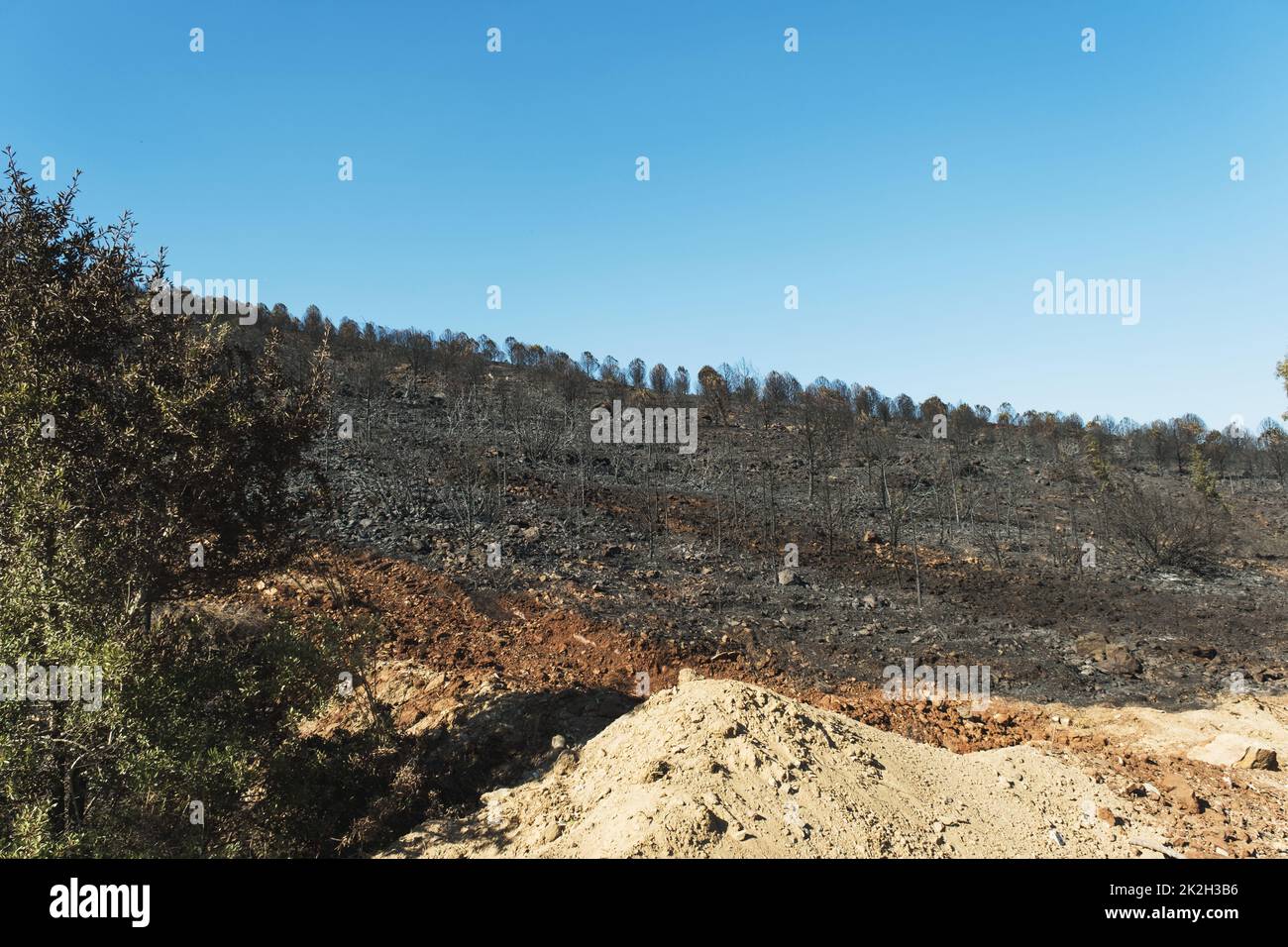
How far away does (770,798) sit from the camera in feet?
21.9

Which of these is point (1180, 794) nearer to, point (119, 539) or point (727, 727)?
point (727, 727)

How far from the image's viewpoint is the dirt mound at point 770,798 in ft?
20.6

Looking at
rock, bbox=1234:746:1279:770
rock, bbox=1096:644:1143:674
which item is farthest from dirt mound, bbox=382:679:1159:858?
rock, bbox=1096:644:1143:674

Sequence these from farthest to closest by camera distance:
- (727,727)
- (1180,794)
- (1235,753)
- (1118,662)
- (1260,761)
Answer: (1118,662) → (1235,753) → (1260,761) → (1180,794) → (727,727)

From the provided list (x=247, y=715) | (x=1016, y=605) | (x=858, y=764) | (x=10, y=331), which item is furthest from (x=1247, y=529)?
(x=10, y=331)

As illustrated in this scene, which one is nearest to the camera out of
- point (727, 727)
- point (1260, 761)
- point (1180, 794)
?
point (727, 727)

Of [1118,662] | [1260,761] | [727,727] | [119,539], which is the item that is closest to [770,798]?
[727,727]

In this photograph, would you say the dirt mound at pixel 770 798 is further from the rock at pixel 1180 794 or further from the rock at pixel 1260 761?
the rock at pixel 1260 761

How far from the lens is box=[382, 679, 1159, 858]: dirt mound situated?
628 centimetres

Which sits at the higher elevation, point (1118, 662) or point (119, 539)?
point (119, 539)

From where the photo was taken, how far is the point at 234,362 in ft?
26.8

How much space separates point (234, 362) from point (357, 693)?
5008mm
